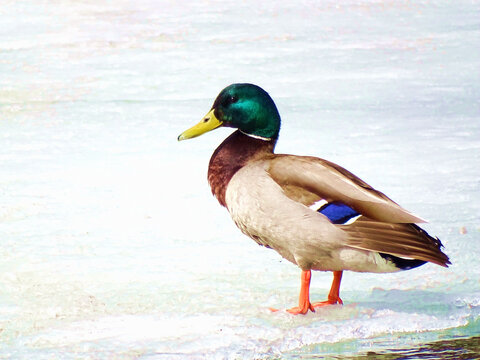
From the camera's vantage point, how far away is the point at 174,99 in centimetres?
762

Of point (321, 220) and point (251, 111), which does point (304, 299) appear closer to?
point (321, 220)

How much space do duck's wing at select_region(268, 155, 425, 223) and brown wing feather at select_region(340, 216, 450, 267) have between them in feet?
0.12

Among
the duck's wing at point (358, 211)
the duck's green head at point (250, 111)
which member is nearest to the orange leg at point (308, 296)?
the duck's wing at point (358, 211)

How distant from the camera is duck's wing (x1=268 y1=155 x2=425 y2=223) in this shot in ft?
12.0

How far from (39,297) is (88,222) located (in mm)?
986

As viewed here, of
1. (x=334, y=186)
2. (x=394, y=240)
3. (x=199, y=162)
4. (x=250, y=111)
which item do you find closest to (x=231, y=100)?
(x=250, y=111)

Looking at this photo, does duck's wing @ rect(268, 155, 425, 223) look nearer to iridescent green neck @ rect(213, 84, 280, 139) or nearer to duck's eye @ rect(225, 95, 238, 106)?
iridescent green neck @ rect(213, 84, 280, 139)

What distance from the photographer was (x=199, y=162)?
5.99 m

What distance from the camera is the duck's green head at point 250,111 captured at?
4117 millimetres

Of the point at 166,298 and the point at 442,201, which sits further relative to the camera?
the point at 442,201

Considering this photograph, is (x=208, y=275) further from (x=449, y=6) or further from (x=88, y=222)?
(x=449, y=6)

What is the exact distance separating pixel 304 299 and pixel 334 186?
15.5 inches

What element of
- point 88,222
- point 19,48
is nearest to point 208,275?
point 88,222

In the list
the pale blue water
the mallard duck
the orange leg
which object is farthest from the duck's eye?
the orange leg
